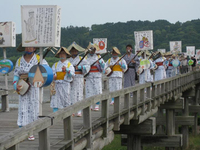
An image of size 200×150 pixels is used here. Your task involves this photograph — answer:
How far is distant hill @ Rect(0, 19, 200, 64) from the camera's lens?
6344 cm

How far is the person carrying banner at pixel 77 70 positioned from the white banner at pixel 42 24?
409cm

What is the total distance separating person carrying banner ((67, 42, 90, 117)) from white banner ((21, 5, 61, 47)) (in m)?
4.09

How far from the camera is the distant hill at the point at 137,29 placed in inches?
2498

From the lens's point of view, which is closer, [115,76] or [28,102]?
[28,102]

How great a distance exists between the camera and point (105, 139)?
9.00 metres

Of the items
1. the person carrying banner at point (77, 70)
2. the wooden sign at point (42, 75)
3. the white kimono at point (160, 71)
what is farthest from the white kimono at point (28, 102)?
the white kimono at point (160, 71)

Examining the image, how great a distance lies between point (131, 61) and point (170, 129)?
5414mm

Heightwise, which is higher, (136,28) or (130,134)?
(136,28)

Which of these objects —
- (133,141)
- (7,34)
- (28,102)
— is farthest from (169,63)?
(28,102)

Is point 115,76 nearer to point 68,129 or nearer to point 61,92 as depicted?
point 61,92

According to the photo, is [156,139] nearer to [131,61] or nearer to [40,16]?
[131,61]

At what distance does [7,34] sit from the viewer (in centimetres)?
1156

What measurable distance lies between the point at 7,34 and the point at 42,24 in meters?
5.02

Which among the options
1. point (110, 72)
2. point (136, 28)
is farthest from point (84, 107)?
point (136, 28)
